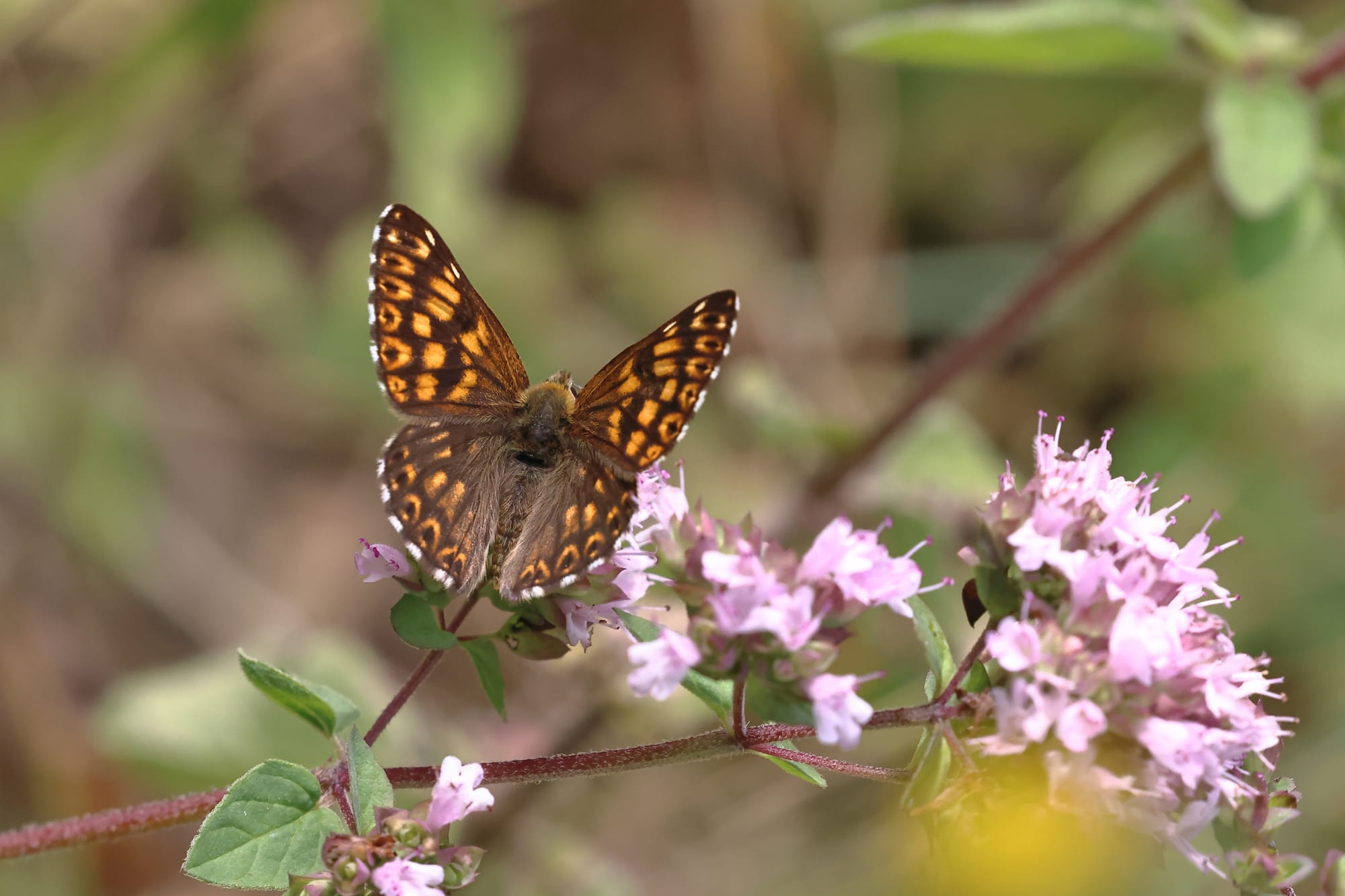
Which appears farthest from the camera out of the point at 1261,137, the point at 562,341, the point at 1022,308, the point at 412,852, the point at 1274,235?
the point at 562,341

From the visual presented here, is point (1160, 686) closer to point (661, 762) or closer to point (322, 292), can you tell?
point (661, 762)

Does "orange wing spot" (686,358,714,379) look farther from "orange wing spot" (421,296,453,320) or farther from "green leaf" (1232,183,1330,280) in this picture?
"green leaf" (1232,183,1330,280)

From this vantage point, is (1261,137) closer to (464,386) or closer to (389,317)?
(464,386)

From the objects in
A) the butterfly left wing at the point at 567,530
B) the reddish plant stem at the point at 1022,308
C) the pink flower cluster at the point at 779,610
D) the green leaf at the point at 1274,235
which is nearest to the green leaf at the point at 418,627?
the butterfly left wing at the point at 567,530

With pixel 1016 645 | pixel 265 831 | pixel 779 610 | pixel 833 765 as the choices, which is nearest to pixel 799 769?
pixel 833 765

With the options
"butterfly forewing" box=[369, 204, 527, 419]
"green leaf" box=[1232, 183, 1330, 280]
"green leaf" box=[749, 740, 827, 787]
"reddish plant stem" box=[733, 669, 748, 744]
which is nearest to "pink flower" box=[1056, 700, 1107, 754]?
"green leaf" box=[749, 740, 827, 787]

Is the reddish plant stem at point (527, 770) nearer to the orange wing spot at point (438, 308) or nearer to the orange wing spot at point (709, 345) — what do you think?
the orange wing spot at point (709, 345)
